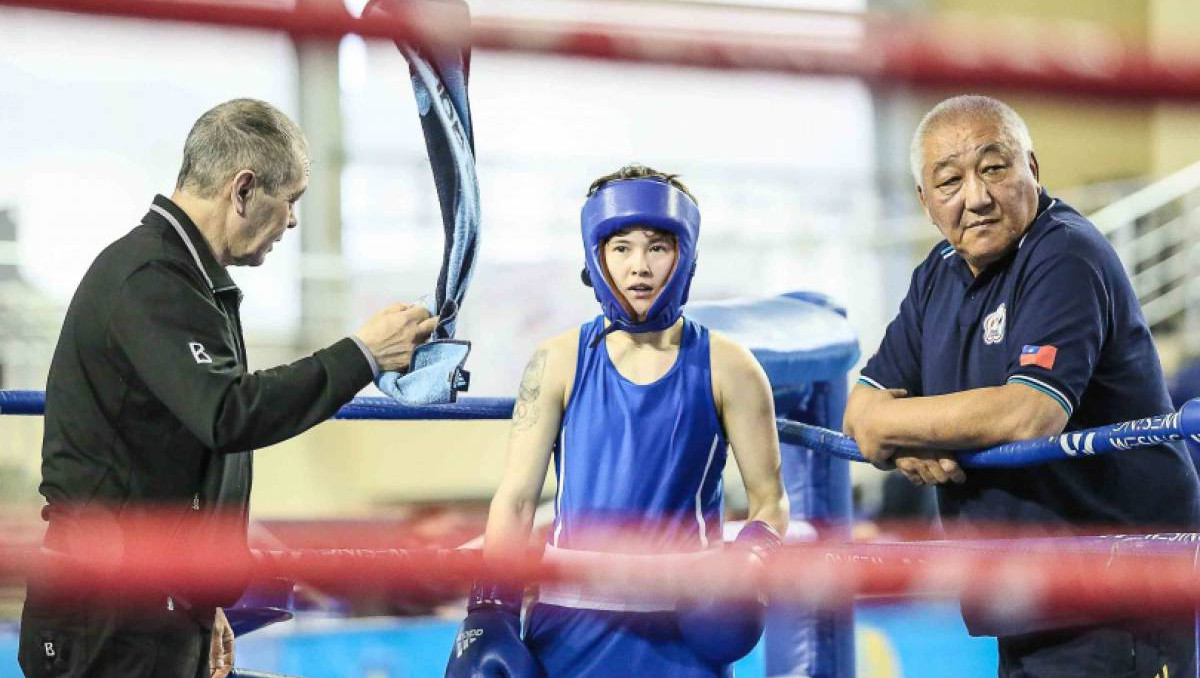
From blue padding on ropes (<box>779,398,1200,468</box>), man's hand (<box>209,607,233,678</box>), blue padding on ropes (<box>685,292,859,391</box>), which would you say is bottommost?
man's hand (<box>209,607,233,678</box>)

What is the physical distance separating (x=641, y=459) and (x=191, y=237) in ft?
1.98

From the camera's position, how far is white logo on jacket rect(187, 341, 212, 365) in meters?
1.46

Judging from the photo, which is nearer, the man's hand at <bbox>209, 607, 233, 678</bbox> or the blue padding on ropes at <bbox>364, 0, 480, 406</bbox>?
the blue padding on ropes at <bbox>364, 0, 480, 406</bbox>

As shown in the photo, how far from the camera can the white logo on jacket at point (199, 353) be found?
4.81ft

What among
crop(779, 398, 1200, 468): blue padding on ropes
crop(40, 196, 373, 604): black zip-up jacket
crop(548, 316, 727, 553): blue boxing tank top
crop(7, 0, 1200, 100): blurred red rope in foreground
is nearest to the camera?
crop(7, 0, 1200, 100): blurred red rope in foreground

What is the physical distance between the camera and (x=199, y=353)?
1470 mm

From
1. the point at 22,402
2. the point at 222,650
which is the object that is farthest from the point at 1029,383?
the point at 22,402

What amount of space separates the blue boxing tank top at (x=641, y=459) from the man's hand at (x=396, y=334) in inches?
11.3

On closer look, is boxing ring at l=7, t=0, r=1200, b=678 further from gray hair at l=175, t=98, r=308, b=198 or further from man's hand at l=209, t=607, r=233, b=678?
gray hair at l=175, t=98, r=308, b=198

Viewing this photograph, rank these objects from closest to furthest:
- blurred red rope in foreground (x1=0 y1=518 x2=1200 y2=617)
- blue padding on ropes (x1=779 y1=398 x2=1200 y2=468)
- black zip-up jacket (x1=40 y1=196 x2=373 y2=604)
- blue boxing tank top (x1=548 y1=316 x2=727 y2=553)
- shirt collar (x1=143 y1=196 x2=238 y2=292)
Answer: blurred red rope in foreground (x1=0 y1=518 x2=1200 y2=617), blue padding on ropes (x1=779 y1=398 x2=1200 y2=468), black zip-up jacket (x1=40 y1=196 x2=373 y2=604), shirt collar (x1=143 y1=196 x2=238 y2=292), blue boxing tank top (x1=548 y1=316 x2=727 y2=553)

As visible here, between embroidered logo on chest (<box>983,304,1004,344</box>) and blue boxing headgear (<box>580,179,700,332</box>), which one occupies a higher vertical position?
blue boxing headgear (<box>580,179,700,332</box>)

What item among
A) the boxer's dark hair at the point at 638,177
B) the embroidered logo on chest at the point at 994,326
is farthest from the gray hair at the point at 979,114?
the boxer's dark hair at the point at 638,177

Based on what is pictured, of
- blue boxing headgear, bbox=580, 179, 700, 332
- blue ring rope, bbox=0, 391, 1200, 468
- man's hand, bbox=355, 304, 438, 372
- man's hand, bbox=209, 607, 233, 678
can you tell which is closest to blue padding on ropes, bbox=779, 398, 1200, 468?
blue ring rope, bbox=0, 391, 1200, 468

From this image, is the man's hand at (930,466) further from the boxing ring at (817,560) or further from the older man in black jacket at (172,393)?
the older man in black jacket at (172,393)
